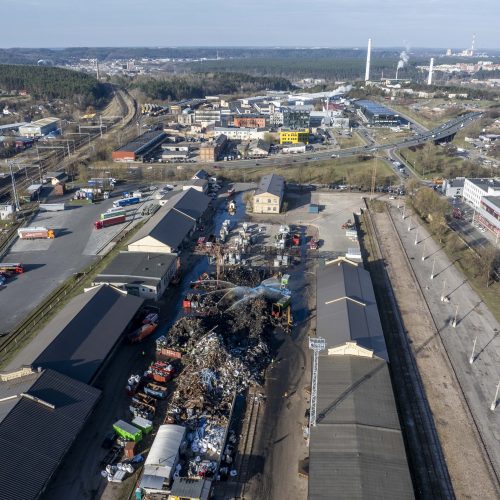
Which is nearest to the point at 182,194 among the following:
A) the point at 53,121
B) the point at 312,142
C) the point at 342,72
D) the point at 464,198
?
the point at 464,198

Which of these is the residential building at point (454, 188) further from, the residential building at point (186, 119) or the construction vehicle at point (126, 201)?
the residential building at point (186, 119)

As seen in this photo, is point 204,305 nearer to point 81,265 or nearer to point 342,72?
point 81,265

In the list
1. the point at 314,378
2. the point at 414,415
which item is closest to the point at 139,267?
the point at 314,378

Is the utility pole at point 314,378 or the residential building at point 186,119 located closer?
the utility pole at point 314,378

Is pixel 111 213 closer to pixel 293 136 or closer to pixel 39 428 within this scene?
pixel 39 428

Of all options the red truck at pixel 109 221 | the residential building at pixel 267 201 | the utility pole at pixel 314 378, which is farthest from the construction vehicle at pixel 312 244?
the red truck at pixel 109 221

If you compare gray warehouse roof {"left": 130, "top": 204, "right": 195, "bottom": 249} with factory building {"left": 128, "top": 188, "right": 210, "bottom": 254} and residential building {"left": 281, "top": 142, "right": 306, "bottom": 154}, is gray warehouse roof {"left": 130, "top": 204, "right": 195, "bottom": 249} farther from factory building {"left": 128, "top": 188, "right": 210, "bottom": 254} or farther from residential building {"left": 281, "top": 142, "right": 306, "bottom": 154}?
residential building {"left": 281, "top": 142, "right": 306, "bottom": 154}
